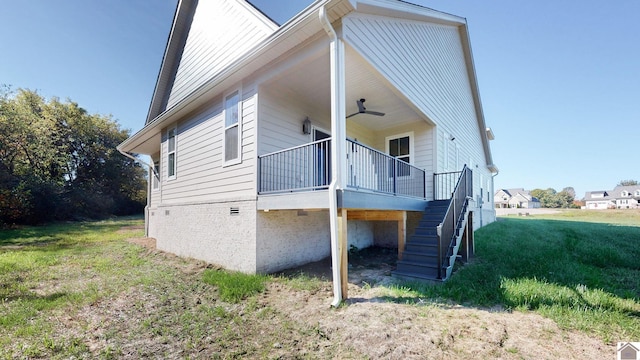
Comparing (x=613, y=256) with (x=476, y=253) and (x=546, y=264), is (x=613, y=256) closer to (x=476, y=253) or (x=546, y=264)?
(x=546, y=264)

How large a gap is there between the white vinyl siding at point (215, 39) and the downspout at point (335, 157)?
2.73 m

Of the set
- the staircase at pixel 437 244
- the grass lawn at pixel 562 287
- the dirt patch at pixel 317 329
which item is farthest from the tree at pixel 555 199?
the dirt patch at pixel 317 329

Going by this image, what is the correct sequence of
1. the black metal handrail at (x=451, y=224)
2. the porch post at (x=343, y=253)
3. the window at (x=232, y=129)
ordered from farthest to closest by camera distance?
the window at (x=232, y=129), the black metal handrail at (x=451, y=224), the porch post at (x=343, y=253)

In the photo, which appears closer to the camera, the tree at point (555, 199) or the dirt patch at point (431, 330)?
the dirt patch at point (431, 330)

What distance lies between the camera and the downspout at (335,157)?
13.1 feet

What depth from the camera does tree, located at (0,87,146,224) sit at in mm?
14625

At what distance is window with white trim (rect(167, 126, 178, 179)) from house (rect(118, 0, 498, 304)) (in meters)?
0.08

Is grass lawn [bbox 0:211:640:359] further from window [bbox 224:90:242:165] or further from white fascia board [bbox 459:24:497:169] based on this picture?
white fascia board [bbox 459:24:497:169]

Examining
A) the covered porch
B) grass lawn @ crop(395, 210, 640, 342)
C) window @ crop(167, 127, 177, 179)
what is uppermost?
window @ crop(167, 127, 177, 179)

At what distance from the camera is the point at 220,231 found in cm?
629

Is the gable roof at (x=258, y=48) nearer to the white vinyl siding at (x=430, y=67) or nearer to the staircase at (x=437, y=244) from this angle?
the white vinyl siding at (x=430, y=67)

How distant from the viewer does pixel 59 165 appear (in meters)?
20.1

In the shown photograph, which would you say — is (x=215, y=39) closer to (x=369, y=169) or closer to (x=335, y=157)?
(x=369, y=169)

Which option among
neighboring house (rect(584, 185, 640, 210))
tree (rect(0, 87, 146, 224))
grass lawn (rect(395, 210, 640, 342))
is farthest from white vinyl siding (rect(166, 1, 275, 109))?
neighboring house (rect(584, 185, 640, 210))
